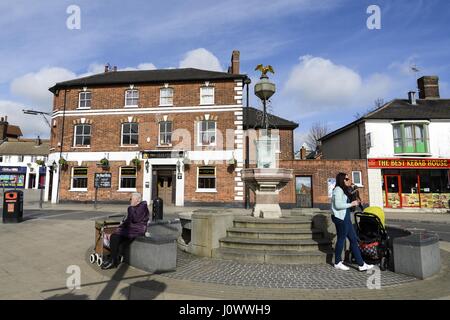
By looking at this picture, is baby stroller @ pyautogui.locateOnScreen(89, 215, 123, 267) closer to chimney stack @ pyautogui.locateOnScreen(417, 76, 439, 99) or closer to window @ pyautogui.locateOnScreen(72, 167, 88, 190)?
window @ pyautogui.locateOnScreen(72, 167, 88, 190)

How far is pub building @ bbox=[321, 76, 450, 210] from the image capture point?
22.8m

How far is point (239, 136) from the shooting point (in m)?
22.8

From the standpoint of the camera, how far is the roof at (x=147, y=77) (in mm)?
23609

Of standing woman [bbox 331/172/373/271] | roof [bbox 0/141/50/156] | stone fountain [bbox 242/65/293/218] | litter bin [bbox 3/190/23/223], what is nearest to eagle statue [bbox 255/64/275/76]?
stone fountain [bbox 242/65/293/218]

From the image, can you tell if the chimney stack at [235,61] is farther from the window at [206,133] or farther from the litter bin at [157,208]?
the litter bin at [157,208]

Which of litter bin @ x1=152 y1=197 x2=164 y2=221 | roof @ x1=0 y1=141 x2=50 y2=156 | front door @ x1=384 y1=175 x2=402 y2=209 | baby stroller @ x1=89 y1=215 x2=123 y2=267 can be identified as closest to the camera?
baby stroller @ x1=89 y1=215 x2=123 y2=267

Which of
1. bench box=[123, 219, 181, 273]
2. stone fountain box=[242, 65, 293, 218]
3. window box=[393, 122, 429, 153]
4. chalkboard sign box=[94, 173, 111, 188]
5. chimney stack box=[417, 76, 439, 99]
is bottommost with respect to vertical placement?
bench box=[123, 219, 181, 273]

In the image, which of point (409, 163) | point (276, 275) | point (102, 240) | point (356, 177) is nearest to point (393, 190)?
point (409, 163)

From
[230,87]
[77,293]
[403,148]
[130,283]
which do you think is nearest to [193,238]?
[130,283]

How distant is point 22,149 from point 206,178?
47010mm

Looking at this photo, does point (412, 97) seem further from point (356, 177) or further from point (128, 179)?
point (128, 179)

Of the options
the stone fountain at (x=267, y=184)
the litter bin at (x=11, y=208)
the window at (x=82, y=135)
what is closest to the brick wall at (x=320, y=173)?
the stone fountain at (x=267, y=184)

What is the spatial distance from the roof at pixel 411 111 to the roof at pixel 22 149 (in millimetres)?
51475

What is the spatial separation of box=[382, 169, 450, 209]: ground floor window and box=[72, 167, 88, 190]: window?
22.8 meters
